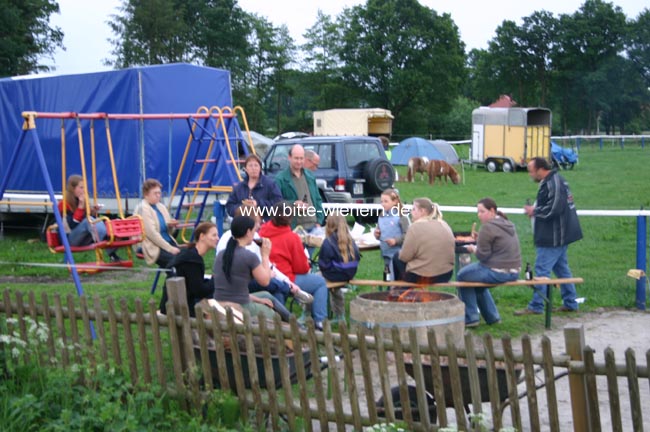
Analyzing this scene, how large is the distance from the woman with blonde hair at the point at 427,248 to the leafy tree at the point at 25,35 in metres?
38.7

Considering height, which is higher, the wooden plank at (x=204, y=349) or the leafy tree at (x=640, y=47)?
the leafy tree at (x=640, y=47)

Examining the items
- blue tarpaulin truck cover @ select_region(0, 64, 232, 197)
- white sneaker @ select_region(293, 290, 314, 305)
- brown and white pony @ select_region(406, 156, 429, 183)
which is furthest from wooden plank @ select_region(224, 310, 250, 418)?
brown and white pony @ select_region(406, 156, 429, 183)

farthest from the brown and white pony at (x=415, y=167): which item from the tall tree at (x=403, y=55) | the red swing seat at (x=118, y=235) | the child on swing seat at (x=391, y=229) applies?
the tall tree at (x=403, y=55)

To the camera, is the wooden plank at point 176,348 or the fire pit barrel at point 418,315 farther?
the fire pit barrel at point 418,315

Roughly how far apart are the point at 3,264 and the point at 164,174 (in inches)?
146

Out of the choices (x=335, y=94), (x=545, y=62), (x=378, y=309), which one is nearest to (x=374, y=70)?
(x=335, y=94)

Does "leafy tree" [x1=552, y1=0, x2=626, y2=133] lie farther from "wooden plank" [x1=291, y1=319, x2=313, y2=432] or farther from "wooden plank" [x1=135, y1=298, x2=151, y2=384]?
"wooden plank" [x1=291, y1=319, x2=313, y2=432]

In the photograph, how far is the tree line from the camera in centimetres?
6184

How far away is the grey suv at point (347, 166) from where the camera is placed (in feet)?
56.5

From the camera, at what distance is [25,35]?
4597 centimetres

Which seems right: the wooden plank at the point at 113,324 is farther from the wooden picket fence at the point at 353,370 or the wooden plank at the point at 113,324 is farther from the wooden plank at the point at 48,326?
the wooden plank at the point at 48,326

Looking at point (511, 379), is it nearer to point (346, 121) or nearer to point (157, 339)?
point (157, 339)

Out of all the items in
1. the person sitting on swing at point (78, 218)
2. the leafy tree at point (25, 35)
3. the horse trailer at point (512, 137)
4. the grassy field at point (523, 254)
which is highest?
the leafy tree at point (25, 35)

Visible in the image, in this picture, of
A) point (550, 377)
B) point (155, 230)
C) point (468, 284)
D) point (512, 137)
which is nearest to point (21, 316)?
point (550, 377)
